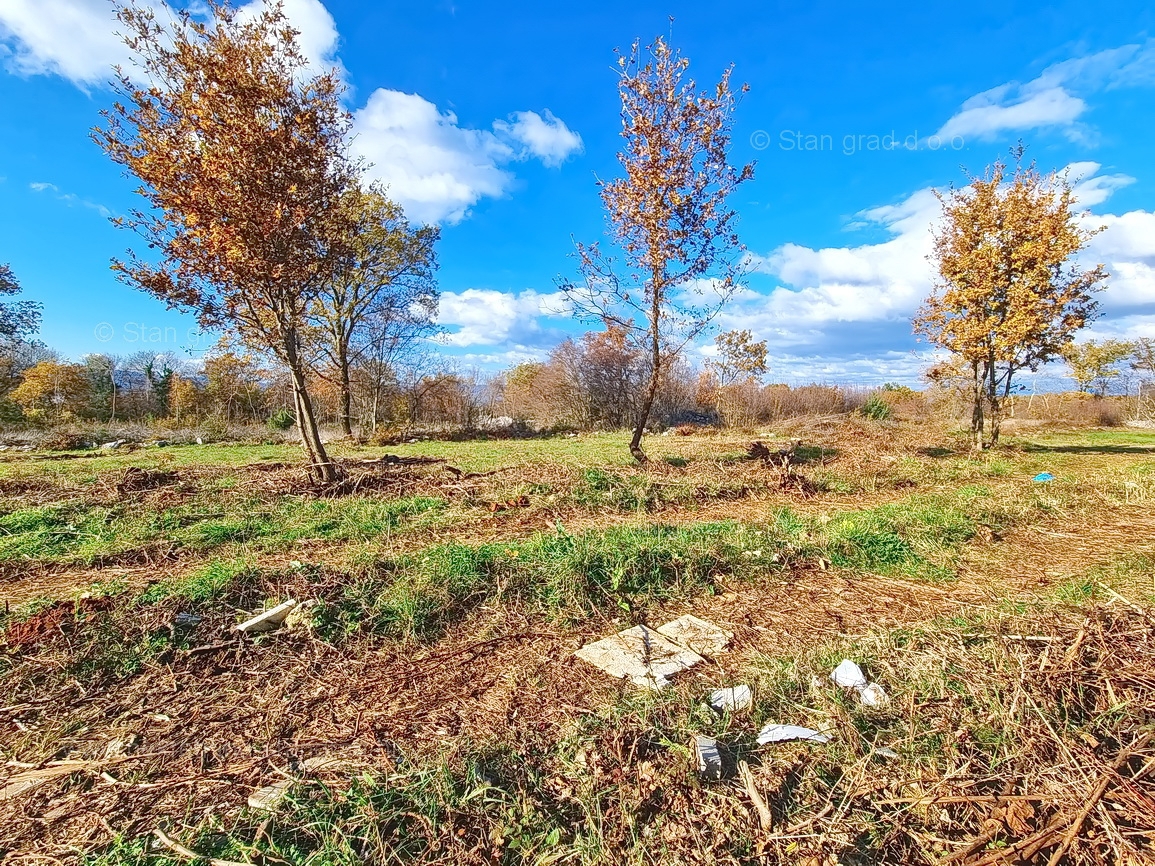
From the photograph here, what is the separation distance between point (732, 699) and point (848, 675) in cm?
64

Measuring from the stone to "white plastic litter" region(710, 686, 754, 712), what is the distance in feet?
0.91

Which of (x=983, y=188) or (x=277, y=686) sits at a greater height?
(x=983, y=188)

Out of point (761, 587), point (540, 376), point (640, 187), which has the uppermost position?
point (640, 187)

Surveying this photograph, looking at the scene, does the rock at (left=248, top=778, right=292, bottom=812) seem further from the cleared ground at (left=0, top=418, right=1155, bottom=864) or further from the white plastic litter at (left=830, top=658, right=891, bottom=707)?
the white plastic litter at (left=830, top=658, right=891, bottom=707)

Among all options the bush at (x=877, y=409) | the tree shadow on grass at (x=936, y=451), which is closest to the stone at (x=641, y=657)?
the tree shadow on grass at (x=936, y=451)

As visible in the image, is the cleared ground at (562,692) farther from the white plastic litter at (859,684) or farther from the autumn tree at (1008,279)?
the autumn tree at (1008,279)

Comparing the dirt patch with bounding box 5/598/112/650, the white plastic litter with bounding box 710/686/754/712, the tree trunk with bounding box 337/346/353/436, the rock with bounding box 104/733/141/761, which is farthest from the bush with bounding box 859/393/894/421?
the rock with bounding box 104/733/141/761

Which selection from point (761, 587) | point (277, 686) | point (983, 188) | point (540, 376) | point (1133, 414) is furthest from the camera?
point (540, 376)

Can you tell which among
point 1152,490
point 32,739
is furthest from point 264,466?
point 1152,490

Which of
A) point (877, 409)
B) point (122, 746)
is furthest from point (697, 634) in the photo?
point (877, 409)

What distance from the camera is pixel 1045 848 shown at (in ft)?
5.01

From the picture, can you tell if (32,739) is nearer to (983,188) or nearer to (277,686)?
(277,686)

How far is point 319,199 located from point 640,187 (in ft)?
18.1

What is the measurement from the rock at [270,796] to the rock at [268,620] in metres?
1.54
